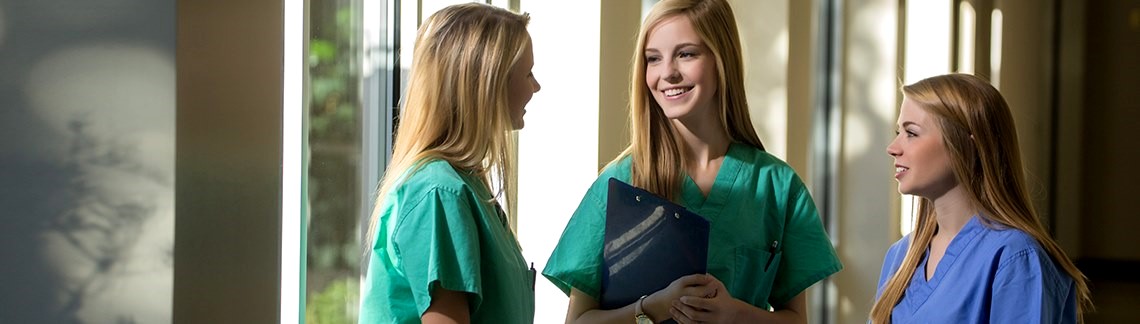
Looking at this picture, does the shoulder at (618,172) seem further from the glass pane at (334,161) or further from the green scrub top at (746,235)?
the glass pane at (334,161)

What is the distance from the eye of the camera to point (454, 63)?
1.48 meters

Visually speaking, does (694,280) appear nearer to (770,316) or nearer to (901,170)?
(770,316)

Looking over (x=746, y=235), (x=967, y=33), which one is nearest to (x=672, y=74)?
(x=746, y=235)

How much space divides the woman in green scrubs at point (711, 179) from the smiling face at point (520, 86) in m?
0.22

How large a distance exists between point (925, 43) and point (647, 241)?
7.54 feet

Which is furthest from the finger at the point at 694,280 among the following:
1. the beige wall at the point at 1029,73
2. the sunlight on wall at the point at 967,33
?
the beige wall at the point at 1029,73

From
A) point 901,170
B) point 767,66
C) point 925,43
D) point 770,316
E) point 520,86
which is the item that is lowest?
point 770,316

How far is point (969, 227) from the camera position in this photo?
5.63 feet

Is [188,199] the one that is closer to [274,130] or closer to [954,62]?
[274,130]

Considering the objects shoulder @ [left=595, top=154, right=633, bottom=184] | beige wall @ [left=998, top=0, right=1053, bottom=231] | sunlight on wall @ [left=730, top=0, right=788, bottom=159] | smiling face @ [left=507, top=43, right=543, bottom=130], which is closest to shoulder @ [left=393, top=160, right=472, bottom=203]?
smiling face @ [left=507, top=43, right=543, bottom=130]

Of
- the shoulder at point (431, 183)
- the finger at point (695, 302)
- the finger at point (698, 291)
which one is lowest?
the finger at point (695, 302)

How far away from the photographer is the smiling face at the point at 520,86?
1.53m

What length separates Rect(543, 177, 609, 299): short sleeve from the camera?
5.41ft

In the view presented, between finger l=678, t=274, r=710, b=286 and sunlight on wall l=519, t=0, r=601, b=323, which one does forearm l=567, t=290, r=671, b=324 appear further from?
sunlight on wall l=519, t=0, r=601, b=323
